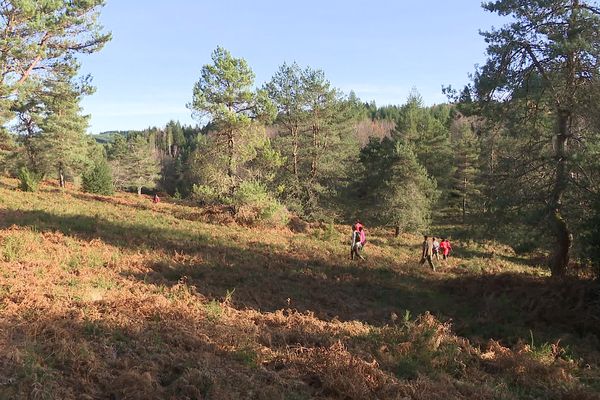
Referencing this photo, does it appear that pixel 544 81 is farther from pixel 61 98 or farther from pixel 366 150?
pixel 366 150

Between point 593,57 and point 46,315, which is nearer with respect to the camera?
point 46,315

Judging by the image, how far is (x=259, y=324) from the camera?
921cm

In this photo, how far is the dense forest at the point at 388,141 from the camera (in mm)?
13016

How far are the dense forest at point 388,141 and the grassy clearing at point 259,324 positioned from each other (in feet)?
8.68

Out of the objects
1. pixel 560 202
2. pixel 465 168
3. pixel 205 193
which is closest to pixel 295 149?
pixel 205 193

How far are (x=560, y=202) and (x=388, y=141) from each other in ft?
90.8

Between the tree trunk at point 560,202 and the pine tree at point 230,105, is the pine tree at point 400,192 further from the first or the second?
the tree trunk at point 560,202

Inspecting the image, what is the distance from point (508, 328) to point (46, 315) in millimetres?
9961

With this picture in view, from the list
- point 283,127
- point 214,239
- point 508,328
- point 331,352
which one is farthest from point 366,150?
point 331,352

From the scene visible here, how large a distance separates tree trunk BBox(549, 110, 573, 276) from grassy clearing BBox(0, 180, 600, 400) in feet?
3.98

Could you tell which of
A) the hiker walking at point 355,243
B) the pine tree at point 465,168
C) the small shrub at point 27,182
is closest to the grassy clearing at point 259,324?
the hiker walking at point 355,243

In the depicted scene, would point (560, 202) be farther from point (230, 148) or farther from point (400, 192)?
point (400, 192)

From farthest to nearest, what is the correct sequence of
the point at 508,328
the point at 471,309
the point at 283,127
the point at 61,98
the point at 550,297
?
the point at 283,127 < the point at 61,98 < the point at 471,309 < the point at 550,297 < the point at 508,328

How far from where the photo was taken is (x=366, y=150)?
45.7 m
